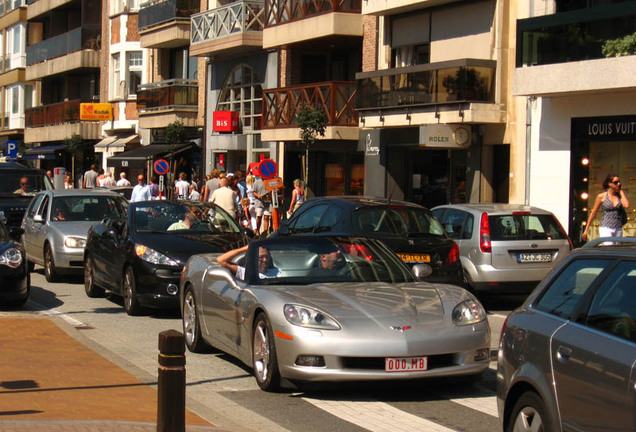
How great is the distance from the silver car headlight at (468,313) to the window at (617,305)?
3189 millimetres

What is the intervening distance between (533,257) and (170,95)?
27565mm

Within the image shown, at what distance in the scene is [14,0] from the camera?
66.2 m

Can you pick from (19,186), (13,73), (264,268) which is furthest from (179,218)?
(13,73)

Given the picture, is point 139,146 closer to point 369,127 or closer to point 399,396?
point 369,127

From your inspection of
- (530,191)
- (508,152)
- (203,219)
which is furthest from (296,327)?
(508,152)

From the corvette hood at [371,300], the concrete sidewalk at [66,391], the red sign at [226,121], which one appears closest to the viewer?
the concrete sidewalk at [66,391]

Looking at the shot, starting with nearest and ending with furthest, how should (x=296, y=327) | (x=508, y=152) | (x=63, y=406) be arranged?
(x=63, y=406) → (x=296, y=327) → (x=508, y=152)

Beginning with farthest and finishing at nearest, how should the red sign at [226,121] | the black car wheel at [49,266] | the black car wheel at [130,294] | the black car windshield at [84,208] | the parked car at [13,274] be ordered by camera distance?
1. the red sign at [226,121]
2. the black car windshield at [84,208]
3. the black car wheel at [49,266]
4. the parked car at [13,274]
5. the black car wheel at [130,294]

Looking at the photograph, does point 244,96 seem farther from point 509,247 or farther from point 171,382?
point 171,382

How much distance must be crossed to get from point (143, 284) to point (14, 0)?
57.2m

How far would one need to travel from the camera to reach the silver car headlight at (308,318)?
841cm

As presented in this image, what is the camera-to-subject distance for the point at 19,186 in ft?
79.2

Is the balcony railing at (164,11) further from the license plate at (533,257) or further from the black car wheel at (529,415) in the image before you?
the black car wheel at (529,415)

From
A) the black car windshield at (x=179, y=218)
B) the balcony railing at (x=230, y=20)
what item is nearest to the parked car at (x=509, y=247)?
the black car windshield at (x=179, y=218)
